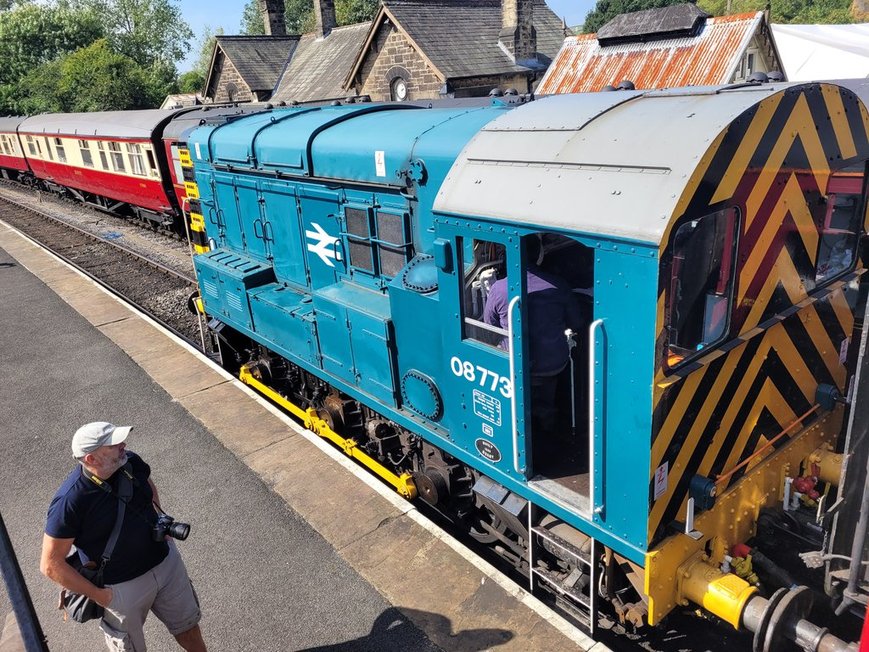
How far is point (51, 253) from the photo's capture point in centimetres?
1667

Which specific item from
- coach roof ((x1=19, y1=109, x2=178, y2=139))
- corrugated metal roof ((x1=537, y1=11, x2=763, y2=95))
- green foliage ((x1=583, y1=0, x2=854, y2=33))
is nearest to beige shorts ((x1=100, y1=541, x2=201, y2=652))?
coach roof ((x1=19, y1=109, x2=178, y2=139))

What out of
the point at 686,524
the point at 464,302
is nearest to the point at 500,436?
the point at 464,302

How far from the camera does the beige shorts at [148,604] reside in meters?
3.72

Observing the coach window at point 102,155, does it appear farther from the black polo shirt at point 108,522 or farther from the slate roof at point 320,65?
the black polo shirt at point 108,522

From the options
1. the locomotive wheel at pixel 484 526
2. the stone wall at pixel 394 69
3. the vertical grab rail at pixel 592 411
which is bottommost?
the locomotive wheel at pixel 484 526

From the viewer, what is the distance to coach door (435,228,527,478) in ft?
13.1

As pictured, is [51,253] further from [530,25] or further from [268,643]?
[530,25]

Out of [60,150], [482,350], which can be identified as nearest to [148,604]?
[482,350]

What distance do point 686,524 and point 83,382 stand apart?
26.8 feet

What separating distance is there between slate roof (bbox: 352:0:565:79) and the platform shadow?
20.3m

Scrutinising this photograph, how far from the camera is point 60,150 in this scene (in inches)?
975

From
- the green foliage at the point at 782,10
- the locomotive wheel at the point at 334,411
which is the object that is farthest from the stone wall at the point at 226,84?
the green foliage at the point at 782,10

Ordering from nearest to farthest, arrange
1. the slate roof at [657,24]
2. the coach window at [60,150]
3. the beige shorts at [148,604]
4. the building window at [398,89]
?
the beige shorts at [148,604]
the slate roof at [657,24]
the building window at [398,89]
the coach window at [60,150]

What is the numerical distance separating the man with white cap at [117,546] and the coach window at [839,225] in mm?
4687
